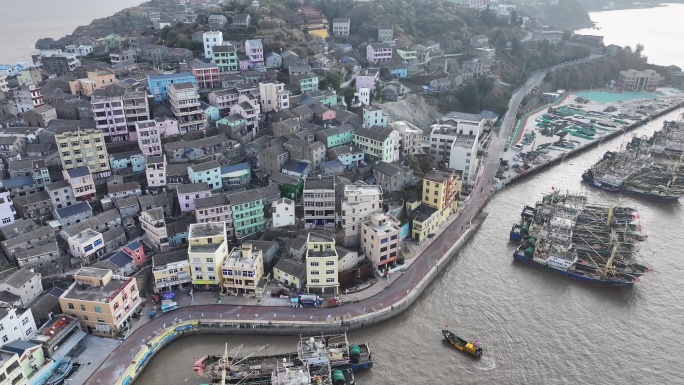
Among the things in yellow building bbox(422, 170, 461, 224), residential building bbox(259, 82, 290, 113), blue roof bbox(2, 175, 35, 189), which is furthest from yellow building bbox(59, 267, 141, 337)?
residential building bbox(259, 82, 290, 113)

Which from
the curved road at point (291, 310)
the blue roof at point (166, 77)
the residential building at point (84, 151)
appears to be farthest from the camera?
the blue roof at point (166, 77)

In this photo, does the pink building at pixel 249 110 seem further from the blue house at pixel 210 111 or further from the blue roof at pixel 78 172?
the blue roof at pixel 78 172

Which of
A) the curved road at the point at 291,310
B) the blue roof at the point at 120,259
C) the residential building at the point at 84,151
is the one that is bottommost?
the curved road at the point at 291,310

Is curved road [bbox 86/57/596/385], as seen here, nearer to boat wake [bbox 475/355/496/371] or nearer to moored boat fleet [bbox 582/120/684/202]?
boat wake [bbox 475/355/496/371]

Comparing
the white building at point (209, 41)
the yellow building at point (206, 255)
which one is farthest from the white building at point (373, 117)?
the white building at point (209, 41)

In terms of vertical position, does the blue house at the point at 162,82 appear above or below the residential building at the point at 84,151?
above

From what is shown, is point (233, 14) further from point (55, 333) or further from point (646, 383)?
point (646, 383)

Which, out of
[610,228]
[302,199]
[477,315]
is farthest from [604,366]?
[302,199]
